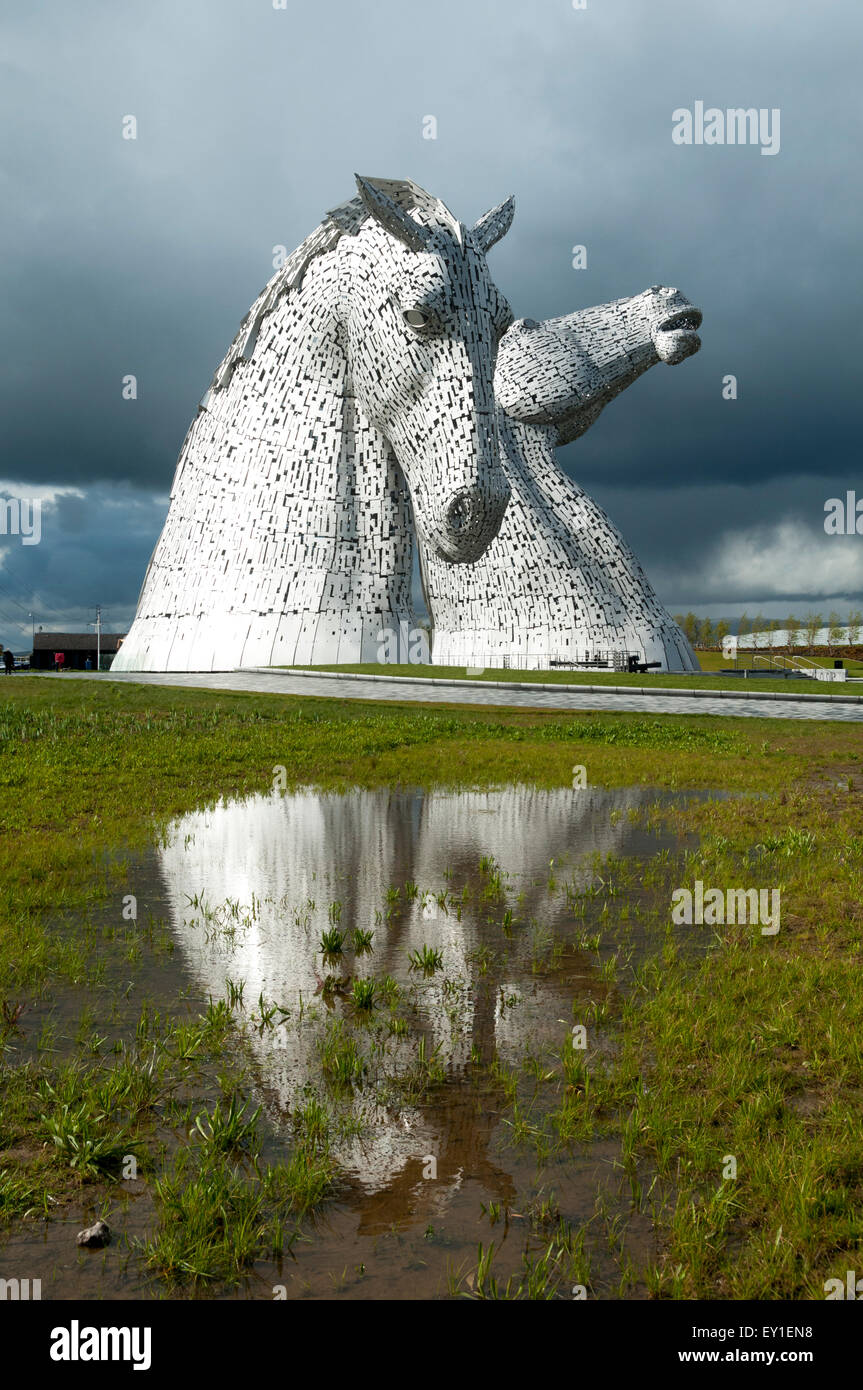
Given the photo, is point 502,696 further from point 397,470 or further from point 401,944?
point 401,944

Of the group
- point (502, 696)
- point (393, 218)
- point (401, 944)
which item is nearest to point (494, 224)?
point (393, 218)

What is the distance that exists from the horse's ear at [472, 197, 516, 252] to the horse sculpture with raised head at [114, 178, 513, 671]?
3 cm

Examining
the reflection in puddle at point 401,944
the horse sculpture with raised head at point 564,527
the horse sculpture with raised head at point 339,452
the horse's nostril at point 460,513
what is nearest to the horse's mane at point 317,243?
the horse sculpture with raised head at point 339,452

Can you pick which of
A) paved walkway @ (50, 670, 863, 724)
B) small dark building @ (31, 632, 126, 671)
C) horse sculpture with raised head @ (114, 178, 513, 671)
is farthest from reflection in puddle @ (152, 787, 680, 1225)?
small dark building @ (31, 632, 126, 671)

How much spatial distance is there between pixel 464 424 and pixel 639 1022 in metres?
11.5

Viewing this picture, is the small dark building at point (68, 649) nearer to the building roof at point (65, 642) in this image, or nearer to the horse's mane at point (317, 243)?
the building roof at point (65, 642)

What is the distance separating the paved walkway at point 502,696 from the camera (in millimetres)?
17219

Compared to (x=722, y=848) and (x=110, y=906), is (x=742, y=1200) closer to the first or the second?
(x=110, y=906)

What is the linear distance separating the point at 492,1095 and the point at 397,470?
17292 mm

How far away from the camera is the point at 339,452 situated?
18.4 metres

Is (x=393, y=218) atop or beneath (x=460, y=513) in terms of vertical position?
atop

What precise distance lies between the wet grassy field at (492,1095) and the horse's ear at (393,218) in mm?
10578

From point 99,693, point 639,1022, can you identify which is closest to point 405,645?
point 99,693
